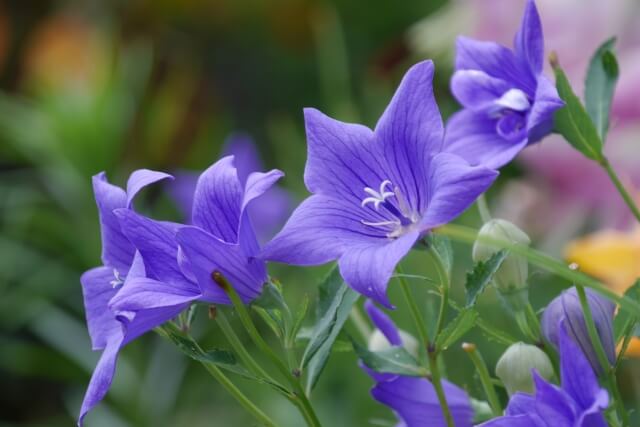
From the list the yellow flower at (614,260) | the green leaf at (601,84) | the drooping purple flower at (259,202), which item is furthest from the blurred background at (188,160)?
the green leaf at (601,84)

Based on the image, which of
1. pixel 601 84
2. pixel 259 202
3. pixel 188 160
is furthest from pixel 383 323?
pixel 188 160

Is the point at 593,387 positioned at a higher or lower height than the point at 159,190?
higher

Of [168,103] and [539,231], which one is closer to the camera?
[539,231]

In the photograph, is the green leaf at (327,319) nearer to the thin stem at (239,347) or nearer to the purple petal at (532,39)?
the thin stem at (239,347)

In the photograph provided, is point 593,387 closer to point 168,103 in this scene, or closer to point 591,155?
point 591,155

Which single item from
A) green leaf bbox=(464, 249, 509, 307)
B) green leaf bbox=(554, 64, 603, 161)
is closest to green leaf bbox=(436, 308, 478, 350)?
green leaf bbox=(464, 249, 509, 307)

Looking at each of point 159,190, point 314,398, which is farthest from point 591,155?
point 159,190
